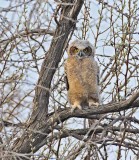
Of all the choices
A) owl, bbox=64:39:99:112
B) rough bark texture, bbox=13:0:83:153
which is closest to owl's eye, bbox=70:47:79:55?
owl, bbox=64:39:99:112

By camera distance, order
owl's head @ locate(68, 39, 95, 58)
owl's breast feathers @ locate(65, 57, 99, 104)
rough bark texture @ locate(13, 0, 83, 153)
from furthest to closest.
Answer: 1. owl's head @ locate(68, 39, 95, 58)
2. owl's breast feathers @ locate(65, 57, 99, 104)
3. rough bark texture @ locate(13, 0, 83, 153)

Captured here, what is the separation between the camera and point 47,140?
516cm

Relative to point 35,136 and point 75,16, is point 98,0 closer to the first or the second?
point 75,16

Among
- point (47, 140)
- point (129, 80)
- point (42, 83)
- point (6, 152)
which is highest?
point (129, 80)

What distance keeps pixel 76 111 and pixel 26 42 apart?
119 cm

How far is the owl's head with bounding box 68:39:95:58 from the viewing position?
5.89m

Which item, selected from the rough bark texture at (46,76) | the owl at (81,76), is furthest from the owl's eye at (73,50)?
the rough bark texture at (46,76)

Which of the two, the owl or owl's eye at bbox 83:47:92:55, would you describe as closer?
the owl

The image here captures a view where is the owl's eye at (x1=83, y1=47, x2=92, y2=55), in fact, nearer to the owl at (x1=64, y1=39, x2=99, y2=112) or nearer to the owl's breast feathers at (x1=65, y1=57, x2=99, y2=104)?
the owl at (x1=64, y1=39, x2=99, y2=112)

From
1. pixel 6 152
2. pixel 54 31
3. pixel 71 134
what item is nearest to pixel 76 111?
pixel 71 134

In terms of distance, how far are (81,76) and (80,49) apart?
0.29 m

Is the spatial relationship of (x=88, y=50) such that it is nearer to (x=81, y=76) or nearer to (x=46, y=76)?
(x=81, y=76)

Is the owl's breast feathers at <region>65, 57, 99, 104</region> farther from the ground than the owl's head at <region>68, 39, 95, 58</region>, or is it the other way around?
the owl's head at <region>68, 39, 95, 58</region>

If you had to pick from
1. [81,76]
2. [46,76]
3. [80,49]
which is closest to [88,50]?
[80,49]
